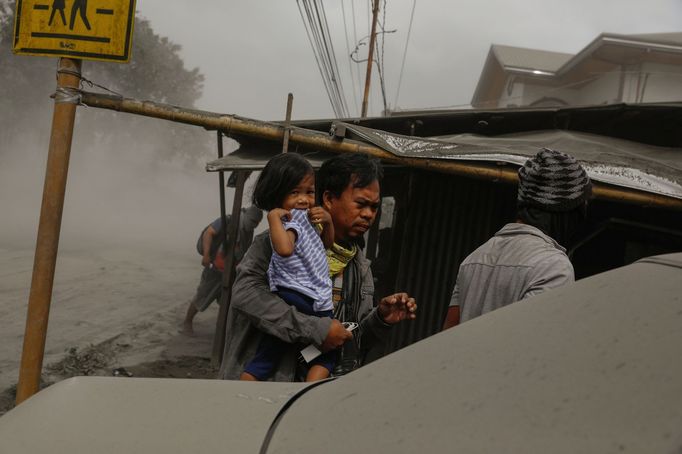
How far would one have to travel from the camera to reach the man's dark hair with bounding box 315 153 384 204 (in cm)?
248

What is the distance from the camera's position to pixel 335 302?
2.55 metres

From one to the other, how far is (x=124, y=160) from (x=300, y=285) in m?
49.4

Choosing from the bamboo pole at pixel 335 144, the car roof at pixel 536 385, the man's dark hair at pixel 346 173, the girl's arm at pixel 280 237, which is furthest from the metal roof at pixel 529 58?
the car roof at pixel 536 385

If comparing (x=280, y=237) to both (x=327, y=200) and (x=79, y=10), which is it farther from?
(x=79, y=10)

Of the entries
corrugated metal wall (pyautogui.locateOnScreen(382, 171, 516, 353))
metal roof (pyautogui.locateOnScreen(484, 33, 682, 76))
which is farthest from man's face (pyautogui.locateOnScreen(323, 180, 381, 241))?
metal roof (pyautogui.locateOnScreen(484, 33, 682, 76))

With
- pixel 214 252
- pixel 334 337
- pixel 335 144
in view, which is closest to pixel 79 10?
pixel 335 144

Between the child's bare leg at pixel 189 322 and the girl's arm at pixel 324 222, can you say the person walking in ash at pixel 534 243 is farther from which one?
the child's bare leg at pixel 189 322

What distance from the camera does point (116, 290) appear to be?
1042cm

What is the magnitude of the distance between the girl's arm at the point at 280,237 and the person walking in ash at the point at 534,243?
67 cm

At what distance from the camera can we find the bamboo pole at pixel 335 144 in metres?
4.27

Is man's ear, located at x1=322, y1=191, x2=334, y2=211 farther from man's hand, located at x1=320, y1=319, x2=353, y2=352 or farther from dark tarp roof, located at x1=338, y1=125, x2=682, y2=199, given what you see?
dark tarp roof, located at x1=338, y1=125, x2=682, y2=199

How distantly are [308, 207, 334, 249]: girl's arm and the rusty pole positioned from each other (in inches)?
77.8

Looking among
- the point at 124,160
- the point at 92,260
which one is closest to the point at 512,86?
the point at 92,260

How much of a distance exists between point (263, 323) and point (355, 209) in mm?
577
